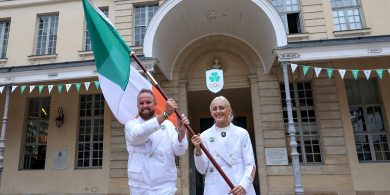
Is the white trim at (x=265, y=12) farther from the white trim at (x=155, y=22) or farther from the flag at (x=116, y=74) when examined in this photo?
the flag at (x=116, y=74)

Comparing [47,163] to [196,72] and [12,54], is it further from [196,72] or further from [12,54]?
[196,72]

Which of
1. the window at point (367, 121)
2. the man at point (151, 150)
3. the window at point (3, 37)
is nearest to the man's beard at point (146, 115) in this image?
the man at point (151, 150)

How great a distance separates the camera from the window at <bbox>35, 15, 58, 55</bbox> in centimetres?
1249

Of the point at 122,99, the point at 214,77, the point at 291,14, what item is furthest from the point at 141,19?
the point at 122,99

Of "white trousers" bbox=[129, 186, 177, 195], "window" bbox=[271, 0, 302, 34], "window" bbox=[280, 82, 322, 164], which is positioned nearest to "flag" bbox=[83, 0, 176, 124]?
"white trousers" bbox=[129, 186, 177, 195]

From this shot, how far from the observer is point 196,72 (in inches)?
454

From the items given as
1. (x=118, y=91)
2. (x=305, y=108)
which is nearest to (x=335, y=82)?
(x=305, y=108)

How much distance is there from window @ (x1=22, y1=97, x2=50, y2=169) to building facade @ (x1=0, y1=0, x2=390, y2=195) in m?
0.04

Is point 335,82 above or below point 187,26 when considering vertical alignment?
below

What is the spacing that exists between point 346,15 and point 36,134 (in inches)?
499

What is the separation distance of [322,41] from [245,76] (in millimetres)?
3190

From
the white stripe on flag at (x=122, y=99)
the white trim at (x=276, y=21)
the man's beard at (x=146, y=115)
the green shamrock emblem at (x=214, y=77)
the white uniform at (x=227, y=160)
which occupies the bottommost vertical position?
the white uniform at (x=227, y=160)

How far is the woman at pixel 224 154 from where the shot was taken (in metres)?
3.24

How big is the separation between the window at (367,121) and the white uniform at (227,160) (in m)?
8.16
